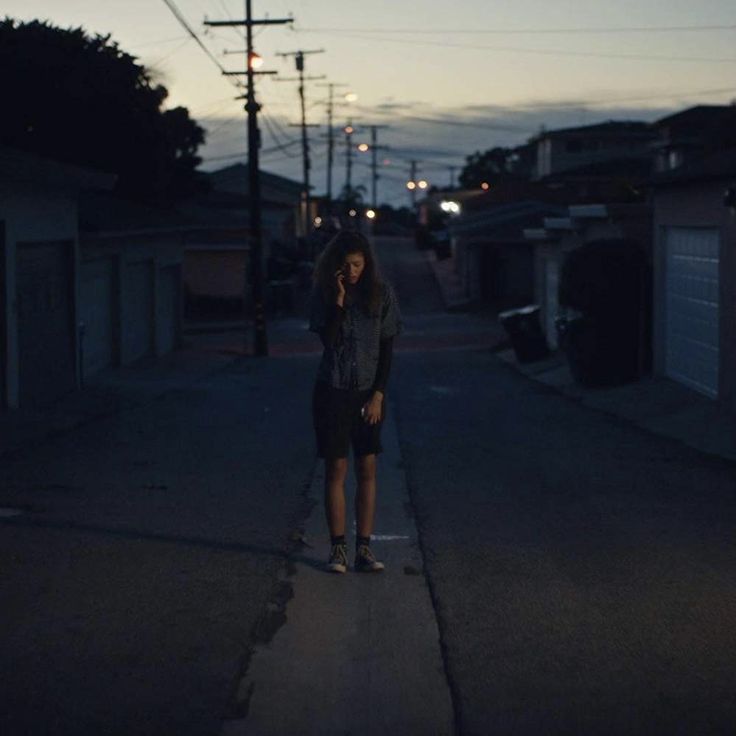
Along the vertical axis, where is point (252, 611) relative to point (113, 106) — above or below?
below

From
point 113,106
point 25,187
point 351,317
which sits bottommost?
point 351,317

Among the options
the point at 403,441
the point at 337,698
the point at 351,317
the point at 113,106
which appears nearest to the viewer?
→ the point at 337,698

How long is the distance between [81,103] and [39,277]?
15182 mm

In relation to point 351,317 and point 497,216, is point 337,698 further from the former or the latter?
point 497,216

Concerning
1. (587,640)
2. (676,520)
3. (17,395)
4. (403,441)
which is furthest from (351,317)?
(17,395)

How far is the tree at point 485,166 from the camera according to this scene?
12581cm

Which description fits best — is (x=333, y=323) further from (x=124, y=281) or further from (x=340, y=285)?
(x=124, y=281)

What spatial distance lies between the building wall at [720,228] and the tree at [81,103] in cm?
1789

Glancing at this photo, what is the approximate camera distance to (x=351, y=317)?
804 cm

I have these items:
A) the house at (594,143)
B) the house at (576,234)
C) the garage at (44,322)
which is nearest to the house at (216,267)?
the house at (576,234)

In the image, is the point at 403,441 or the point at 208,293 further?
the point at 208,293

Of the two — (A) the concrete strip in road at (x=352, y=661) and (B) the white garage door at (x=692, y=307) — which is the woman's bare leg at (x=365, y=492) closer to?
(A) the concrete strip in road at (x=352, y=661)

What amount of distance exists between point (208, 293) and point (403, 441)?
140 ft

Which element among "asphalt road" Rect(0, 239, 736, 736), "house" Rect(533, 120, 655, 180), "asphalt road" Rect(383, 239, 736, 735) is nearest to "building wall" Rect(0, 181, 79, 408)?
"asphalt road" Rect(0, 239, 736, 736)
